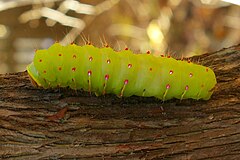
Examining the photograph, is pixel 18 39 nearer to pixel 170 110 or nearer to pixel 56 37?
pixel 56 37

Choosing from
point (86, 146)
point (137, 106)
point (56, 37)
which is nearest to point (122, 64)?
point (137, 106)

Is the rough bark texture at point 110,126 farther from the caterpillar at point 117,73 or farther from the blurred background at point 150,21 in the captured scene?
the blurred background at point 150,21

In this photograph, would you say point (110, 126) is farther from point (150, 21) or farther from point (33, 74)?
point (150, 21)

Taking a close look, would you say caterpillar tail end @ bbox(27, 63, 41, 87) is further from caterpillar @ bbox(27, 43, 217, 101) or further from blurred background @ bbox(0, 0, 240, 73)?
blurred background @ bbox(0, 0, 240, 73)

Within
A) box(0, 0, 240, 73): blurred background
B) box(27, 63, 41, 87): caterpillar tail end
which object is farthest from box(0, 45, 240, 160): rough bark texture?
box(0, 0, 240, 73): blurred background

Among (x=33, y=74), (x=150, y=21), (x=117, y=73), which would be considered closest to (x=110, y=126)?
(x=117, y=73)

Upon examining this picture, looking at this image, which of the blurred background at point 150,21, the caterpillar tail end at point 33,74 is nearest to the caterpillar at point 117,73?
the caterpillar tail end at point 33,74
